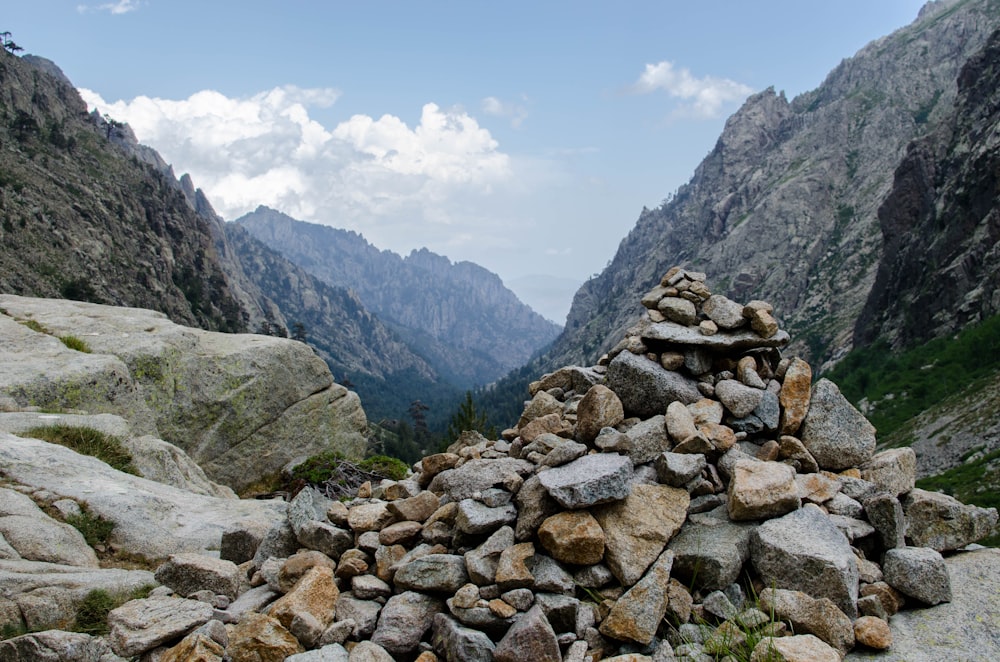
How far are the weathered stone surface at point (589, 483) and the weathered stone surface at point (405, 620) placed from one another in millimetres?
2322

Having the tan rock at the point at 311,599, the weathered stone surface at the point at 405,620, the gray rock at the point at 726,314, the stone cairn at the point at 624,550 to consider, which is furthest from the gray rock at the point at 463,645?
the gray rock at the point at 726,314

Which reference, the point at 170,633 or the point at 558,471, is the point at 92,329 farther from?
the point at 558,471

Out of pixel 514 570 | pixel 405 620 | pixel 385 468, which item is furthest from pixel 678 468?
pixel 385 468

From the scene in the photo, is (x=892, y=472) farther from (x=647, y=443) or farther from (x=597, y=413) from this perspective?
(x=597, y=413)

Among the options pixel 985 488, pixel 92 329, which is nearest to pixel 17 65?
pixel 92 329

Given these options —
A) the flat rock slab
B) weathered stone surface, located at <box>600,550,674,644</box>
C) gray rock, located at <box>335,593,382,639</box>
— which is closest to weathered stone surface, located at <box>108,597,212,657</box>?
gray rock, located at <box>335,593,382,639</box>

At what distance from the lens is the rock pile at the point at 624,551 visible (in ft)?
24.2

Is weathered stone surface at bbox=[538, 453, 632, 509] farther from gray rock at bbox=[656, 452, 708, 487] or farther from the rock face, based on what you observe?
the rock face

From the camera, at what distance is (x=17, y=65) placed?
498 ft

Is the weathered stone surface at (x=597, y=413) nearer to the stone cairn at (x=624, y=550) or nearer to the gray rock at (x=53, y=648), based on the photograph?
the stone cairn at (x=624, y=550)

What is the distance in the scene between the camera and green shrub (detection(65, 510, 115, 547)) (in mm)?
11151

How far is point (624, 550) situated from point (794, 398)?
4.76 metres

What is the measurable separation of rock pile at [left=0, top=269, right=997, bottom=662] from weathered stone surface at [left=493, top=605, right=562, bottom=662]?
1.1 inches

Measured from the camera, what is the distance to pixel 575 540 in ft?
26.6
